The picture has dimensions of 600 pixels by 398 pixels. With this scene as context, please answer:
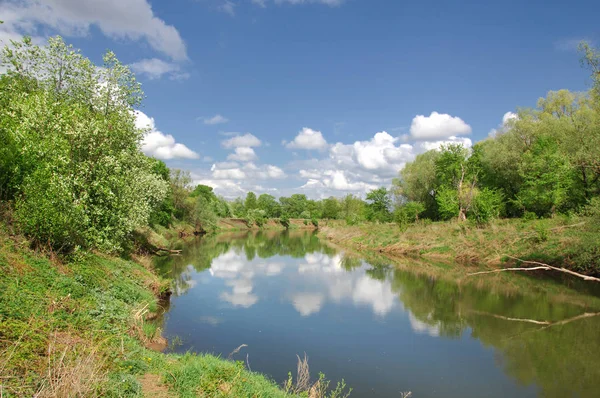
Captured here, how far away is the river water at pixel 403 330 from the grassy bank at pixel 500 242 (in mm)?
2367

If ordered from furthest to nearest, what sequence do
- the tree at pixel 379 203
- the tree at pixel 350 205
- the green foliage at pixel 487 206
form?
the tree at pixel 350 205
the tree at pixel 379 203
the green foliage at pixel 487 206

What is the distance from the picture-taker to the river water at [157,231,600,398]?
10594 mm

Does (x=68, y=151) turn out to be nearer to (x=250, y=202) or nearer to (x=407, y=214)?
(x=407, y=214)

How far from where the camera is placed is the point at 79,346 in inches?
270

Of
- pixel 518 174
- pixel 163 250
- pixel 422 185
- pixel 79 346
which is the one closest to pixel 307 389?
pixel 79 346

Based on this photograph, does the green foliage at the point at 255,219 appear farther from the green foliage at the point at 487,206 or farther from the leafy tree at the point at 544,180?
the leafy tree at the point at 544,180

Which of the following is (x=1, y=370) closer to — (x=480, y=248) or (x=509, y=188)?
(x=480, y=248)

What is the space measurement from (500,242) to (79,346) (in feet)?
104

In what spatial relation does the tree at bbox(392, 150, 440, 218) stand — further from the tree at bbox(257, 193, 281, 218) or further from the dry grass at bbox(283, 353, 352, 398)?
the tree at bbox(257, 193, 281, 218)

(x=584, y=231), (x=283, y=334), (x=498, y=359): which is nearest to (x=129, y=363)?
(x=283, y=334)

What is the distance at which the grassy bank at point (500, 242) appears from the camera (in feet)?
74.3

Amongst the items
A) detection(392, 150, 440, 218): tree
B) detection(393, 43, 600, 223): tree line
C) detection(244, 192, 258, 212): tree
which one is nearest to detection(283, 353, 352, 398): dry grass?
detection(393, 43, 600, 223): tree line

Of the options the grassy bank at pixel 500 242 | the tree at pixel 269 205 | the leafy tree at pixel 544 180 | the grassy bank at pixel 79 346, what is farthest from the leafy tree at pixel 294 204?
the grassy bank at pixel 79 346

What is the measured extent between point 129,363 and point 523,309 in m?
18.1
